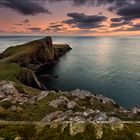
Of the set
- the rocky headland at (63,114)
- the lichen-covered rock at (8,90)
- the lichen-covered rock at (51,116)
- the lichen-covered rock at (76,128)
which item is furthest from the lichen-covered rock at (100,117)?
the lichen-covered rock at (8,90)

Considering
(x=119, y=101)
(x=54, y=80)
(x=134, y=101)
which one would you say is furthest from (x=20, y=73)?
(x=134, y=101)

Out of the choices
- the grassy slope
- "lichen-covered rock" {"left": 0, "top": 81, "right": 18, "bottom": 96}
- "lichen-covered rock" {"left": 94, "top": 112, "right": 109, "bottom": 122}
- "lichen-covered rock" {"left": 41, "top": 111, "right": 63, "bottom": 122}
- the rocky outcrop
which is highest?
the grassy slope

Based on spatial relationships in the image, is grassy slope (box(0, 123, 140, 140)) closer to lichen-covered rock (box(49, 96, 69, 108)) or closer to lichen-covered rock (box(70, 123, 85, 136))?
lichen-covered rock (box(70, 123, 85, 136))

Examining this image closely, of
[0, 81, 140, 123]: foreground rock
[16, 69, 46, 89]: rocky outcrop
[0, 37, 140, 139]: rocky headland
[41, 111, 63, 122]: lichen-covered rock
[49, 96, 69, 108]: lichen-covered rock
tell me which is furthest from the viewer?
[16, 69, 46, 89]: rocky outcrop

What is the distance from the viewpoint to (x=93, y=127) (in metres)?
33.6

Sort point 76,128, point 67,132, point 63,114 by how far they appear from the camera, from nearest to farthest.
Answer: point 67,132, point 76,128, point 63,114

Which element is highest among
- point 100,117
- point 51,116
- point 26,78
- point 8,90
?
point 100,117

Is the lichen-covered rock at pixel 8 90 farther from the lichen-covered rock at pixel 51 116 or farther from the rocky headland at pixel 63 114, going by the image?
the lichen-covered rock at pixel 51 116

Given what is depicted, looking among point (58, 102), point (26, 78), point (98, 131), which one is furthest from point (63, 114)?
point (26, 78)

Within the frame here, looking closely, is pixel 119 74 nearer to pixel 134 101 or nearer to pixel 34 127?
pixel 134 101

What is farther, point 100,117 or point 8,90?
point 8,90

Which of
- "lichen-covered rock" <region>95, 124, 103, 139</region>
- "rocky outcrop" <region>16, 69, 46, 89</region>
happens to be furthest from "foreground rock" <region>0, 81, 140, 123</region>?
"rocky outcrop" <region>16, 69, 46, 89</region>

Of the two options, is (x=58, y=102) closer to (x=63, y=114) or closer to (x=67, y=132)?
(x=63, y=114)

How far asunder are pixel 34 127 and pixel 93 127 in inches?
378
